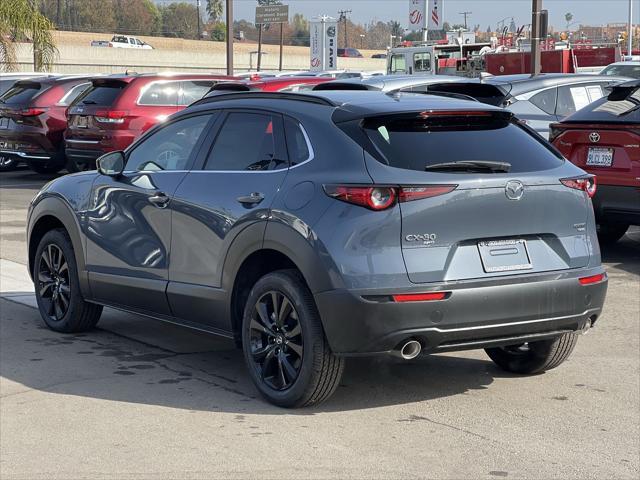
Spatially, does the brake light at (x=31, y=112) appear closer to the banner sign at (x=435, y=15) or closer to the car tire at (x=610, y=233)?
the car tire at (x=610, y=233)

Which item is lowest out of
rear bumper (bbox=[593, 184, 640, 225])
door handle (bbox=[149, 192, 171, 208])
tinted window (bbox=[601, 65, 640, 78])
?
rear bumper (bbox=[593, 184, 640, 225])

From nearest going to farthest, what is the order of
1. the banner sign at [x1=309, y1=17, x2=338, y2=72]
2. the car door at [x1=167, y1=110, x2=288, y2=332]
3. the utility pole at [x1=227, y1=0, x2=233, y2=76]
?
the car door at [x1=167, y1=110, x2=288, y2=332] → the utility pole at [x1=227, y1=0, x2=233, y2=76] → the banner sign at [x1=309, y1=17, x2=338, y2=72]

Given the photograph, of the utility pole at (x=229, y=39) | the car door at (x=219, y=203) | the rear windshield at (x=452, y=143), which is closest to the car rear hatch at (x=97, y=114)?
the car door at (x=219, y=203)

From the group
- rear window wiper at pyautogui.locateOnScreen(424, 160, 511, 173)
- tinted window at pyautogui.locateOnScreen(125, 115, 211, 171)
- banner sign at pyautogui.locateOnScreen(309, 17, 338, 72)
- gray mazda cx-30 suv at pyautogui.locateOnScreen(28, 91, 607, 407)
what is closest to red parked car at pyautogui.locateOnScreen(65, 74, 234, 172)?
tinted window at pyautogui.locateOnScreen(125, 115, 211, 171)

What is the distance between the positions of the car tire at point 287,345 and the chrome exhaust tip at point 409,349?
33 cm

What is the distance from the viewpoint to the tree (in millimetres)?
165250

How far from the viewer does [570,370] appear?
276 inches

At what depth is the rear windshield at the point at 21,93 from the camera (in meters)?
20.1

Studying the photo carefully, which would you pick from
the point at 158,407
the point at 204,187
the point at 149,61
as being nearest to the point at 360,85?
the point at 204,187

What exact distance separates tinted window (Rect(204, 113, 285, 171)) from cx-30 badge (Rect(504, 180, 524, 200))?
1258mm

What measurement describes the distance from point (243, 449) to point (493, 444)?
122cm

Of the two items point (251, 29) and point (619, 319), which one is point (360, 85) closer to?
point (619, 319)

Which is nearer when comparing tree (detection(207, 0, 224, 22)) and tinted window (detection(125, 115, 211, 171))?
tinted window (detection(125, 115, 211, 171))

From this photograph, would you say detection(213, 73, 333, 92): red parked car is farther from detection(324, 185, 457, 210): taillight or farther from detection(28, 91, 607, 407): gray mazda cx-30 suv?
detection(324, 185, 457, 210): taillight
